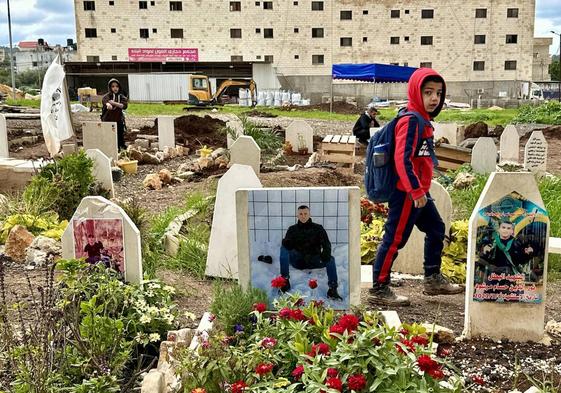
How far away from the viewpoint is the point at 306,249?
4066mm

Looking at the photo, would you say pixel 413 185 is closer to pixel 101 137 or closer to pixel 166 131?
pixel 101 137

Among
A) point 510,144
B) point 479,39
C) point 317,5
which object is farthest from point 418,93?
point 479,39

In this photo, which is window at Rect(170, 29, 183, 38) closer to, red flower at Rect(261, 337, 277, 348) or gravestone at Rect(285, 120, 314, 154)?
gravestone at Rect(285, 120, 314, 154)

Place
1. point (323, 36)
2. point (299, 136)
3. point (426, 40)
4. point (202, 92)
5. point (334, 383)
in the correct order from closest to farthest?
point (334, 383) → point (299, 136) → point (202, 92) → point (426, 40) → point (323, 36)

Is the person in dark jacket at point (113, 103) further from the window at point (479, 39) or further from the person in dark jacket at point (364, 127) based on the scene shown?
the window at point (479, 39)

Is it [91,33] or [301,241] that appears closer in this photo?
[301,241]

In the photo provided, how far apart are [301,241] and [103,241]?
136cm

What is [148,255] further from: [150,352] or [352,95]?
[352,95]

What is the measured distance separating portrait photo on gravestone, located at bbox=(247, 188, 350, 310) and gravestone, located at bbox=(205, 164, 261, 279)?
1308mm

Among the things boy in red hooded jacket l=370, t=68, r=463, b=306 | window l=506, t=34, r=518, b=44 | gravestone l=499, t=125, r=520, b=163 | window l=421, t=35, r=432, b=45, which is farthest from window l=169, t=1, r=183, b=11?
boy in red hooded jacket l=370, t=68, r=463, b=306

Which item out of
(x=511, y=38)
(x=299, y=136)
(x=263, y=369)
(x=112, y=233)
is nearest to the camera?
(x=263, y=369)

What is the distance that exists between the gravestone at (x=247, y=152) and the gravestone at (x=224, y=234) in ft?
12.9

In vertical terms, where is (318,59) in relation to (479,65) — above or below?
above

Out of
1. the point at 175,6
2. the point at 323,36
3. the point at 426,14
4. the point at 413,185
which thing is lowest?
the point at 413,185
